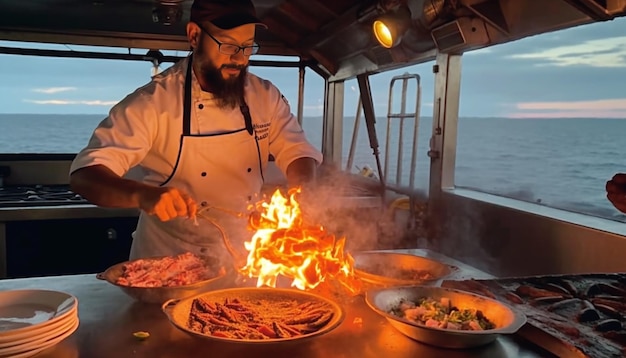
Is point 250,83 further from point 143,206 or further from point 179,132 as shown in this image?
point 143,206

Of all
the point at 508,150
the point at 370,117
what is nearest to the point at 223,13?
the point at 370,117

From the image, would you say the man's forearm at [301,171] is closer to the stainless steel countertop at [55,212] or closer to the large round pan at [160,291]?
the large round pan at [160,291]

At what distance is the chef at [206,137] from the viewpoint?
247 cm

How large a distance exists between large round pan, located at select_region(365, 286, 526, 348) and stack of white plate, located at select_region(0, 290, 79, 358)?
0.89 meters

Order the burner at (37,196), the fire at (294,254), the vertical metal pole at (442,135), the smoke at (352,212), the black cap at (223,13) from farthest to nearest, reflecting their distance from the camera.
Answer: the smoke at (352,212), the burner at (37,196), the vertical metal pole at (442,135), the black cap at (223,13), the fire at (294,254)

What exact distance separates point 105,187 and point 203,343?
82 cm

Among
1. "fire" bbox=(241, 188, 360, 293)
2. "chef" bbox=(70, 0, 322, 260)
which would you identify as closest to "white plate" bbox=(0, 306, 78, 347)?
"fire" bbox=(241, 188, 360, 293)

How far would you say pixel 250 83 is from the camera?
2932 millimetres

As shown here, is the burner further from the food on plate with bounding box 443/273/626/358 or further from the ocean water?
the food on plate with bounding box 443/273/626/358

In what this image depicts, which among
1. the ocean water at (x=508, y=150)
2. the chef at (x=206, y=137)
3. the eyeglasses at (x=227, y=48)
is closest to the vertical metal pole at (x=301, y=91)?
the ocean water at (x=508, y=150)

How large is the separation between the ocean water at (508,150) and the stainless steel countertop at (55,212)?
112 centimetres

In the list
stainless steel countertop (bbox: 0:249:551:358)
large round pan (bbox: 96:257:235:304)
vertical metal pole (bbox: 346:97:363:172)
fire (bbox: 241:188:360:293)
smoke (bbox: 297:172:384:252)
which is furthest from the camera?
vertical metal pole (bbox: 346:97:363:172)

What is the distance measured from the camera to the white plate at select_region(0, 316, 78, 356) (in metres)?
1.42

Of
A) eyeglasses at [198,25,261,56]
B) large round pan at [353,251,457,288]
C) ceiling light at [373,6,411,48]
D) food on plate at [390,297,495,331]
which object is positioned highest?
ceiling light at [373,6,411,48]
